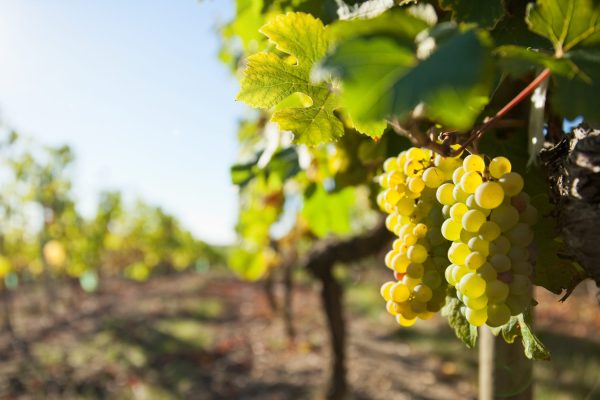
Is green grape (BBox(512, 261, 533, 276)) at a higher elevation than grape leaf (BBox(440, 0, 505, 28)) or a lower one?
lower

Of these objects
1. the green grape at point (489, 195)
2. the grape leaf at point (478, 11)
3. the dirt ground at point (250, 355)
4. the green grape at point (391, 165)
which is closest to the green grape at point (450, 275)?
the green grape at point (489, 195)

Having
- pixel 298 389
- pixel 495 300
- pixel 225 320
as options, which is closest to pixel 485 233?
pixel 495 300

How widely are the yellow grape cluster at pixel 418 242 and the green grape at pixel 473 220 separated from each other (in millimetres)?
109

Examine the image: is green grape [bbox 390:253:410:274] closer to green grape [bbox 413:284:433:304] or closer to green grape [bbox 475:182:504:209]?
green grape [bbox 413:284:433:304]

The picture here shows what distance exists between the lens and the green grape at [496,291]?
68 cm

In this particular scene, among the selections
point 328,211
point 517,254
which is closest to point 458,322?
point 517,254

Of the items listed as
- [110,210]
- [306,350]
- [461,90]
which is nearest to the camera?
[461,90]

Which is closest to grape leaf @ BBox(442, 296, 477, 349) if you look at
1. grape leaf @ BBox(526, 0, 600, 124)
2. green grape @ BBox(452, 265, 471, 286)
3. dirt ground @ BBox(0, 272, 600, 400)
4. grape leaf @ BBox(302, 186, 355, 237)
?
green grape @ BBox(452, 265, 471, 286)

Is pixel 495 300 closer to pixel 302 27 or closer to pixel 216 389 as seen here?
pixel 302 27

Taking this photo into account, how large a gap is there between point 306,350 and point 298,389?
1.98 m

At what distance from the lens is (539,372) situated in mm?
6484

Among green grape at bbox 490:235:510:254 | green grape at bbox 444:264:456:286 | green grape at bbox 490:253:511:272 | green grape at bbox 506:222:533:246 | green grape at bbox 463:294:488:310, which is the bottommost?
green grape at bbox 463:294:488:310

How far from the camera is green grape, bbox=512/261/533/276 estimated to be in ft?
2.29

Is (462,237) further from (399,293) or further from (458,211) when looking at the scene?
(399,293)
